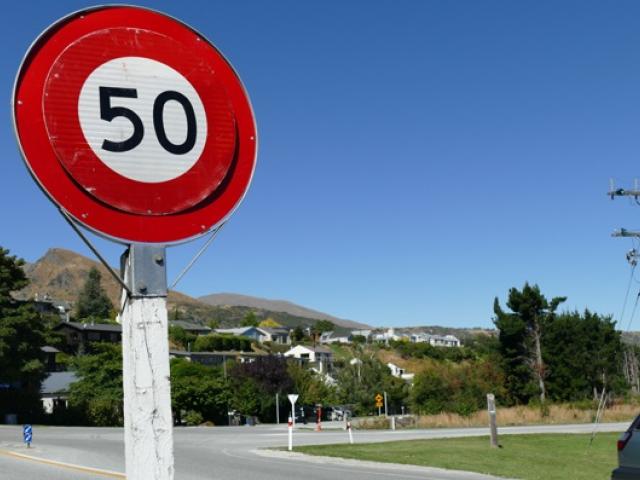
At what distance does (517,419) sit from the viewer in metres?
46.8

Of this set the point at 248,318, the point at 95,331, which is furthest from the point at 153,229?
the point at 248,318

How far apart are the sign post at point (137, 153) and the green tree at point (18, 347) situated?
51.0m

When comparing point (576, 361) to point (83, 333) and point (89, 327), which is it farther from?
point (83, 333)

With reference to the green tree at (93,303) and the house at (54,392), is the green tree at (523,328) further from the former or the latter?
the green tree at (93,303)

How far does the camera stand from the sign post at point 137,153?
2.42m

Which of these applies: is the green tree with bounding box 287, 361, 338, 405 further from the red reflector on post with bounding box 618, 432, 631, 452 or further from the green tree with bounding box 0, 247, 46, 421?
the red reflector on post with bounding box 618, 432, 631, 452

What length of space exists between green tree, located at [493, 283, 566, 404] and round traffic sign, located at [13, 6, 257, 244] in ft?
210

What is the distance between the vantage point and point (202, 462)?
20.0 metres

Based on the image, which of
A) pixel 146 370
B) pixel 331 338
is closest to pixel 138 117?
pixel 146 370

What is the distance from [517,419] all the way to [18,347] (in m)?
31.4

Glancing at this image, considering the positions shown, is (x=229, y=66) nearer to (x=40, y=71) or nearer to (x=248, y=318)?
(x=40, y=71)

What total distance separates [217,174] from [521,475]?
630 inches

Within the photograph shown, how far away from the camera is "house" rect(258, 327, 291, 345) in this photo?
6176 inches

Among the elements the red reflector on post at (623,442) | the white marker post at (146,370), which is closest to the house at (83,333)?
the red reflector on post at (623,442)
